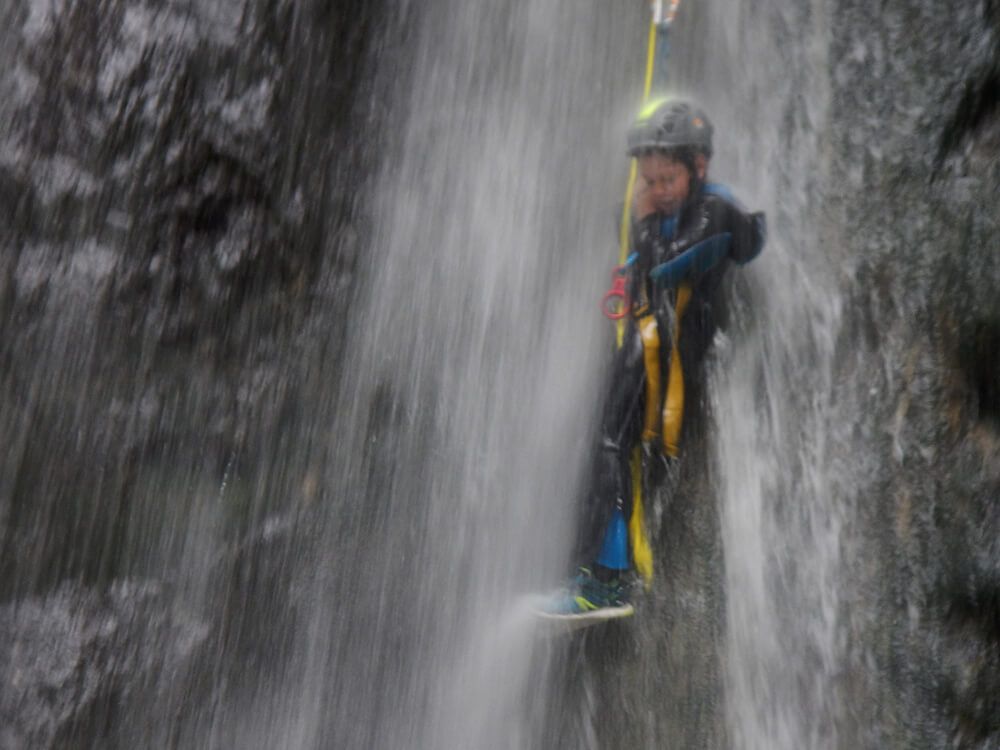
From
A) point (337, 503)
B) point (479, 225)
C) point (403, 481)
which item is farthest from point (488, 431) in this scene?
point (479, 225)

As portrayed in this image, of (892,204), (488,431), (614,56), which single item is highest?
(614,56)

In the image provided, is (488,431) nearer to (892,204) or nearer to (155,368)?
(155,368)

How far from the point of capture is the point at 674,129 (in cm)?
271

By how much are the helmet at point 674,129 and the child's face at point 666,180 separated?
5 cm

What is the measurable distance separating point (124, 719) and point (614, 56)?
3.53 meters

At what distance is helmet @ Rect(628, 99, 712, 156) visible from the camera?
2711 mm

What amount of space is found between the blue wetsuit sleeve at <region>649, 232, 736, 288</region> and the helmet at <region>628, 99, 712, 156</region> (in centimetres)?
32

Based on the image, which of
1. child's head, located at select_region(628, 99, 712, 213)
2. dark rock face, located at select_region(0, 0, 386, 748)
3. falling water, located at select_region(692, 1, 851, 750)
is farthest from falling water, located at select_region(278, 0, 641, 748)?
child's head, located at select_region(628, 99, 712, 213)

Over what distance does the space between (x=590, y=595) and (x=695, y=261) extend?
124cm

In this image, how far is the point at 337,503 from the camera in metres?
3.41

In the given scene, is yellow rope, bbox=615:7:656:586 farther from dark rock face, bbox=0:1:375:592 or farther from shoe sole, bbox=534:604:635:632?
dark rock face, bbox=0:1:375:592

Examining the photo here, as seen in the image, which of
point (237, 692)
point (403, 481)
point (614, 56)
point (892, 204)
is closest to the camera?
point (892, 204)

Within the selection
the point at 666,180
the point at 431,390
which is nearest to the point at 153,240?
the point at 431,390

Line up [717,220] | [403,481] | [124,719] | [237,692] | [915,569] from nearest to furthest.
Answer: [915,569] → [717,220] → [124,719] → [237,692] → [403,481]
